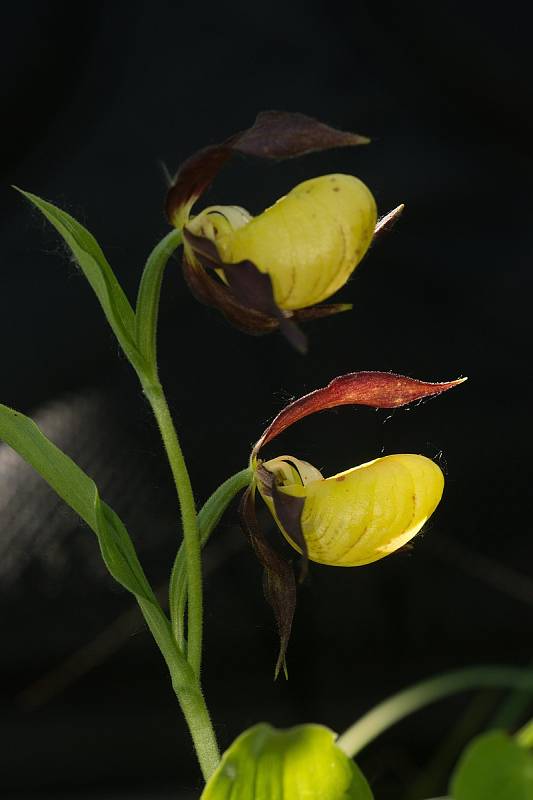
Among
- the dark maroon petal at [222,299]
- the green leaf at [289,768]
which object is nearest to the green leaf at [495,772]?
the green leaf at [289,768]

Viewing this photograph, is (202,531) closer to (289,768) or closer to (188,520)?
(188,520)

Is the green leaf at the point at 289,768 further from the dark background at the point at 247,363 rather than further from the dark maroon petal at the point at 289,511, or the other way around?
the dark background at the point at 247,363

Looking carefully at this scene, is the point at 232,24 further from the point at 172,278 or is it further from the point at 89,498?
the point at 89,498

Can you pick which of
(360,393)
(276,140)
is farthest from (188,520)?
(276,140)

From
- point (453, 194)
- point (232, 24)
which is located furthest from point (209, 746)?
point (232, 24)

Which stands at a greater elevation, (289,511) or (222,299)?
(222,299)

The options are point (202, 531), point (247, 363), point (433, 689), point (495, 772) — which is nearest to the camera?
point (495, 772)
